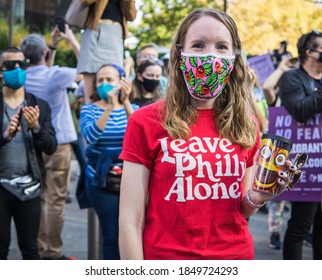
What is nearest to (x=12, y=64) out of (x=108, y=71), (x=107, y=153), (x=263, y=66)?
(x=108, y=71)

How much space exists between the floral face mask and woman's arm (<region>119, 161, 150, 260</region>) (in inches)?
15.4

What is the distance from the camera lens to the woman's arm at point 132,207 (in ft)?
8.45

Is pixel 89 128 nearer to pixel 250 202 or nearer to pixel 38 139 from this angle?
pixel 38 139

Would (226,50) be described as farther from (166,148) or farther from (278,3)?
(278,3)

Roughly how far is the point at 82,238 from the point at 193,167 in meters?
5.48

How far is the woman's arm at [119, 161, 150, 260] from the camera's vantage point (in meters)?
2.57

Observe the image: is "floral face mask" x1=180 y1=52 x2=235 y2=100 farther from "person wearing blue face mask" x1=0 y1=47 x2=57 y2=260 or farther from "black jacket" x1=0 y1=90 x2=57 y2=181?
"black jacket" x1=0 y1=90 x2=57 y2=181

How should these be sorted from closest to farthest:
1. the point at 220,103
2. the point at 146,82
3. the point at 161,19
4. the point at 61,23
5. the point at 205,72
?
the point at 205,72 → the point at 220,103 → the point at 146,82 → the point at 61,23 → the point at 161,19

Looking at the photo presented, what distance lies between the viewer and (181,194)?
2.57 metres

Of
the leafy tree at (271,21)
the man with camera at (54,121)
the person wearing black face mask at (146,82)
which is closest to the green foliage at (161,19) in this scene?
the leafy tree at (271,21)

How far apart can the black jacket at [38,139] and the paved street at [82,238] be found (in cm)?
174

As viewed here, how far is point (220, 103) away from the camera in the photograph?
9.18 feet

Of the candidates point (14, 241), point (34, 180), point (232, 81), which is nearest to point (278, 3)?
point (14, 241)

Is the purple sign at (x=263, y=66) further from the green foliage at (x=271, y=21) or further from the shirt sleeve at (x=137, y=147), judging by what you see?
the green foliage at (x=271, y=21)
